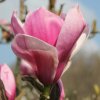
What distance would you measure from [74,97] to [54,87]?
3.35 ft

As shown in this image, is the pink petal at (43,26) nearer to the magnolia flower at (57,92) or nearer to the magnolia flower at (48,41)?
the magnolia flower at (48,41)

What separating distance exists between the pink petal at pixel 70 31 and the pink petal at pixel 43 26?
2 centimetres

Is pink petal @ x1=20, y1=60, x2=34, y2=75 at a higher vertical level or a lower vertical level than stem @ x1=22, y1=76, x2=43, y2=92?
higher

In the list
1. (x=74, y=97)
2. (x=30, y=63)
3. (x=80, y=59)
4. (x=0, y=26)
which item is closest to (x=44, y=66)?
(x=30, y=63)

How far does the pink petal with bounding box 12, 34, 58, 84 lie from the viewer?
1.02 meters

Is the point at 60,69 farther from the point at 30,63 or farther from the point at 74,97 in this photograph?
the point at 74,97

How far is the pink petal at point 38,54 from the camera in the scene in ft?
3.34

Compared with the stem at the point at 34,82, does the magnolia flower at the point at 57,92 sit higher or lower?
lower

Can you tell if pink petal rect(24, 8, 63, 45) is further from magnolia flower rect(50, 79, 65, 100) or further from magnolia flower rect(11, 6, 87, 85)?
magnolia flower rect(50, 79, 65, 100)

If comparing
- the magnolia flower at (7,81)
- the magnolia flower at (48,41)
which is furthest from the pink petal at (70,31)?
the magnolia flower at (7,81)

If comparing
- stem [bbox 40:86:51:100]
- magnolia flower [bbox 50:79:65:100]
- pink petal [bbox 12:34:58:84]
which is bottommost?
magnolia flower [bbox 50:79:65:100]

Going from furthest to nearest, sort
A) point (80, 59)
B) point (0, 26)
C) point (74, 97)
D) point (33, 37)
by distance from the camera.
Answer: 1. point (80, 59)
2. point (74, 97)
3. point (0, 26)
4. point (33, 37)

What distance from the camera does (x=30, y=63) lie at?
1068 millimetres

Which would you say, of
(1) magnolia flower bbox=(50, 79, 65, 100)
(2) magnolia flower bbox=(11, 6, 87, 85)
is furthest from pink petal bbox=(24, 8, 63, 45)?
(1) magnolia flower bbox=(50, 79, 65, 100)
